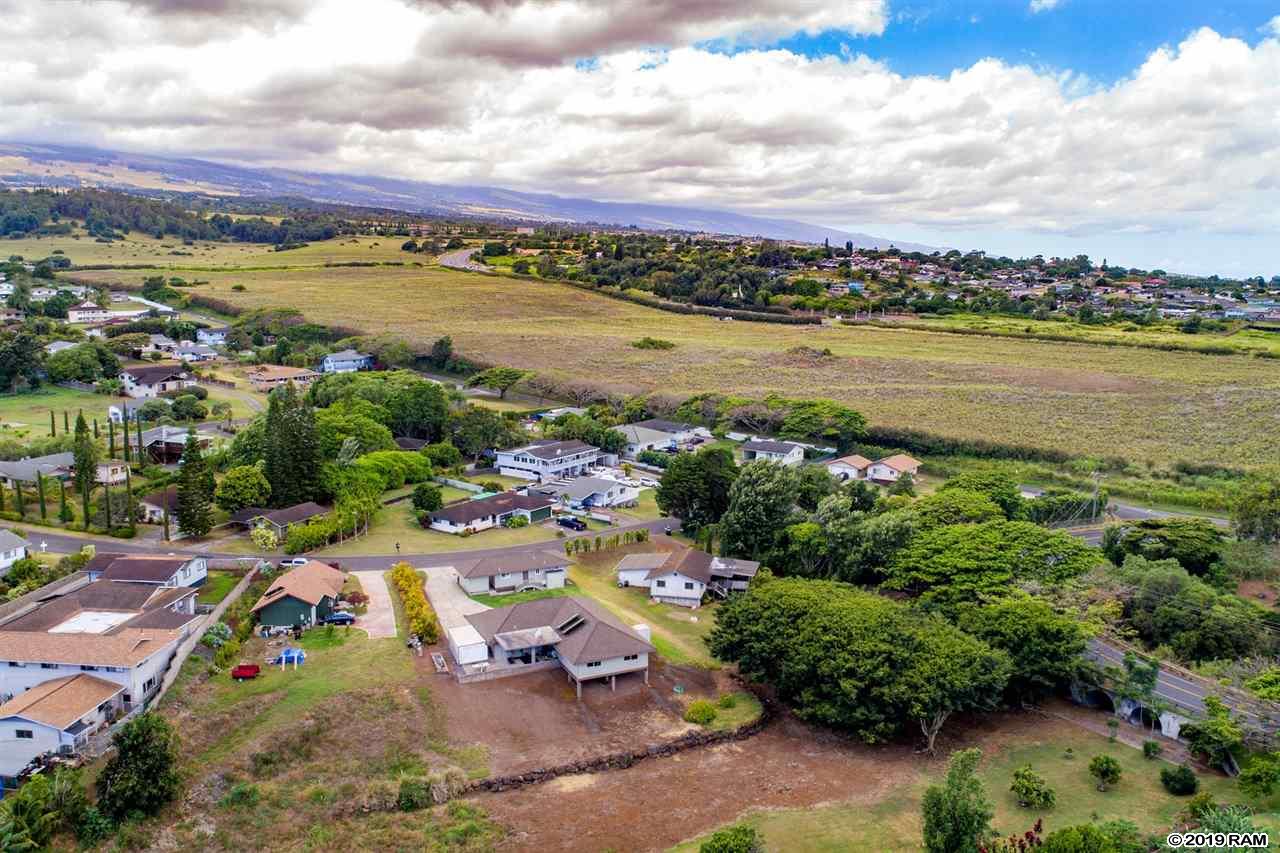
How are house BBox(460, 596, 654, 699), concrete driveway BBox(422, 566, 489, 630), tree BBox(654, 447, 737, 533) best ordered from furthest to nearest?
tree BBox(654, 447, 737, 533)
concrete driveway BBox(422, 566, 489, 630)
house BBox(460, 596, 654, 699)

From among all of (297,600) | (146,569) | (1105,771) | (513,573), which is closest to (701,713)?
(1105,771)

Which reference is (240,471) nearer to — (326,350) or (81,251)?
(326,350)

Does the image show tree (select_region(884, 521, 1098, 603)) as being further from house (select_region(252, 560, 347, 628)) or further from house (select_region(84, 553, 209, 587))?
house (select_region(84, 553, 209, 587))

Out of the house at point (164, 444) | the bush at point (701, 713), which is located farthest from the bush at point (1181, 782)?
the house at point (164, 444)

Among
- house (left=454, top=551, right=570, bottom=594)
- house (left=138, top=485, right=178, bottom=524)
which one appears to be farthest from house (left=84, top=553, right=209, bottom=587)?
house (left=454, top=551, right=570, bottom=594)

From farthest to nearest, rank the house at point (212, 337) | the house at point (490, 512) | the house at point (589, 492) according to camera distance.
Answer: the house at point (212, 337) → the house at point (589, 492) → the house at point (490, 512)

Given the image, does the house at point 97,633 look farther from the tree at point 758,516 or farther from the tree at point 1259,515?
the tree at point 1259,515
